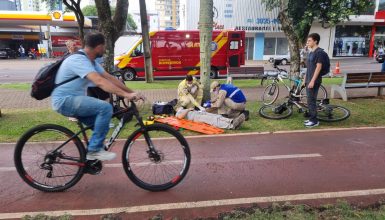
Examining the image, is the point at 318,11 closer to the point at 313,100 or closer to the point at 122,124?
the point at 313,100

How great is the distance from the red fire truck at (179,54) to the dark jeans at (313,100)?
11.3 metres

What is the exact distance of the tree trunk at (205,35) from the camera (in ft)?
25.5

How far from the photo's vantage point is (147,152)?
12.9 ft

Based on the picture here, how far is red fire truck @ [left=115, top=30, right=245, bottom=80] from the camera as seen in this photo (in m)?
18.0

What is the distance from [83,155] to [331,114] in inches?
222

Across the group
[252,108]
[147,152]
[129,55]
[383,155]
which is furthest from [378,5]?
[147,152]

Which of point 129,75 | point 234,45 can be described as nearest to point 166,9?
point 234,45

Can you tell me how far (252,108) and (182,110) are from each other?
2.22m

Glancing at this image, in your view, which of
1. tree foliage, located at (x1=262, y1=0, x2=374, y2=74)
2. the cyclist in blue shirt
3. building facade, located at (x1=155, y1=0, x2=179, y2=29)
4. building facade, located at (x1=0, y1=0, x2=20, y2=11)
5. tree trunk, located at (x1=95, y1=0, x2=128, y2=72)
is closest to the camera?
the cyclist in blue shirt

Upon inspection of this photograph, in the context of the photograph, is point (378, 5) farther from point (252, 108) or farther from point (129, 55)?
point (252, 108)

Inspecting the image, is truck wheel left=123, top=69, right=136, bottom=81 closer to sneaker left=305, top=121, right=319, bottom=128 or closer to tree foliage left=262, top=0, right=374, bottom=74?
tree foliage left=262, top=0, right=374, bottom=74

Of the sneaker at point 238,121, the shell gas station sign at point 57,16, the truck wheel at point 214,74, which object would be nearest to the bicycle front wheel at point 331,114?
the sneaker at point 238,121

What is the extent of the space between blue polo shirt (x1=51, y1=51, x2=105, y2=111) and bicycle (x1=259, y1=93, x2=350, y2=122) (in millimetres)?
5074

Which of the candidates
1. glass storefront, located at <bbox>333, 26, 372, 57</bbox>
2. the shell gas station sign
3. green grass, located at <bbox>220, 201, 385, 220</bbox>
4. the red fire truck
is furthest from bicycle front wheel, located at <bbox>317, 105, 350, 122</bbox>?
the shell gas station sign
